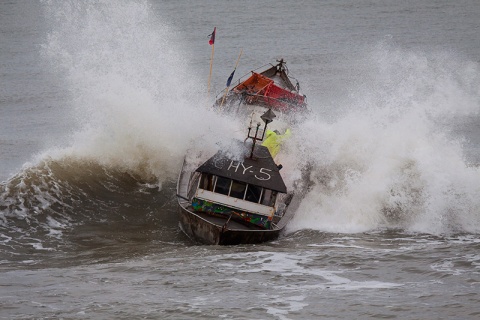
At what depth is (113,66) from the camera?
3020 cm

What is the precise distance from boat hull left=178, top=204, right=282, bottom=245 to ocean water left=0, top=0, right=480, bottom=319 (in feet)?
1.18

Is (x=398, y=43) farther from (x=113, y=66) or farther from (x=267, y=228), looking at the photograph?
(x=267, y=228)

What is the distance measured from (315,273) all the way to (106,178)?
35.1 ft

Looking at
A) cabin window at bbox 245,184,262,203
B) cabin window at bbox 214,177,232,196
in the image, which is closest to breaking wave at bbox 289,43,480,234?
cabin window at bbox 245,184,262,203

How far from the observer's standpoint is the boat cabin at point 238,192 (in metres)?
19.4

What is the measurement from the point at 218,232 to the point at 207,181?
1650 millimetres

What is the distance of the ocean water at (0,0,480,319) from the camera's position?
14.3 m

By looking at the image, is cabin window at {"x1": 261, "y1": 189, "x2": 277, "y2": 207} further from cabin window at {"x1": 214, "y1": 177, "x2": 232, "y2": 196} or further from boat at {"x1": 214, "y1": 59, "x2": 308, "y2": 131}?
boat at {"x1": 214, "y1": 59, "x2": 308, "y2": 131}

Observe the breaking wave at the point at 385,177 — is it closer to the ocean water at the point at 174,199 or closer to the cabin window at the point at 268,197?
the ocean water at the point at 174,199

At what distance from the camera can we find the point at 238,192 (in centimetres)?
1953

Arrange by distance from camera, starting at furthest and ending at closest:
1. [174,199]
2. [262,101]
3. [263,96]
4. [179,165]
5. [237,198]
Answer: [262,101], [263,96], [179,165], [174,199], [237,198]

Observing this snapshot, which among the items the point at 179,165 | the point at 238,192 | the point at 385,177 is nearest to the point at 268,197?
the point at 238,192

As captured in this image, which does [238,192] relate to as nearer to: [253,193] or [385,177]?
[253,193]

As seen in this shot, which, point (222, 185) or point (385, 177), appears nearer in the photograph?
point (222, 185)
